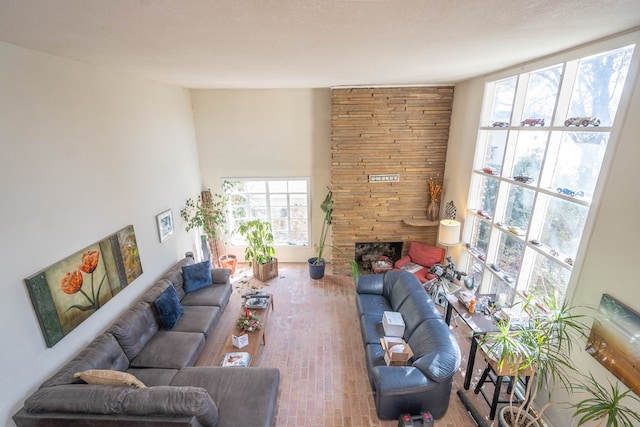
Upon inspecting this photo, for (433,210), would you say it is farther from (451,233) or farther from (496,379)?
(496,379)

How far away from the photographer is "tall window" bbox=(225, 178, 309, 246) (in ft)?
20.5

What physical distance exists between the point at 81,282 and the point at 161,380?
1367mm

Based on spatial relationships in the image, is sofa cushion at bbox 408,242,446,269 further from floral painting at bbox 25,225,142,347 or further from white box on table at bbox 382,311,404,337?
floral painting at bbox 25,225,142,347

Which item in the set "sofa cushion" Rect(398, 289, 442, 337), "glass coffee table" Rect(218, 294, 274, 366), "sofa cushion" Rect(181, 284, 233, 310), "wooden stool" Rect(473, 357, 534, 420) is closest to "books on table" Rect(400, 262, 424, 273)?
"sofa cushion" Rect(398, 289, 442, 337)

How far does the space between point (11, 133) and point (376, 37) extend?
3.11 meters

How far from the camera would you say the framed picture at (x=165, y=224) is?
454 cm

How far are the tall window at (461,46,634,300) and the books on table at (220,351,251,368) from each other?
11.2 feet

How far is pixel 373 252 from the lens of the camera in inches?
258

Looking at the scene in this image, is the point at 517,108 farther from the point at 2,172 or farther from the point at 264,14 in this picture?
the point at 2,172

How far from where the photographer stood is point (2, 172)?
7.68 ft

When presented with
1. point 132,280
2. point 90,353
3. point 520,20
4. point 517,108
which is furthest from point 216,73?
point 517,108

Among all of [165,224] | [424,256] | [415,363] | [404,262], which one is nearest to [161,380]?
[165,224]

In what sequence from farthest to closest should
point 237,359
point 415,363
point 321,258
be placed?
point 321,258 < point 237,359 < point 415,363

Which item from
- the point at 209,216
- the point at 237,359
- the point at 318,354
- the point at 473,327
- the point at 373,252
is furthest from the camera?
the point at 373,252
